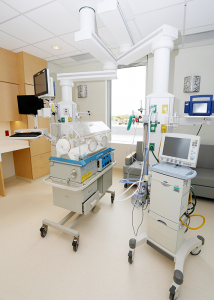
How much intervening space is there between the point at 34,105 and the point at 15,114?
73 cm

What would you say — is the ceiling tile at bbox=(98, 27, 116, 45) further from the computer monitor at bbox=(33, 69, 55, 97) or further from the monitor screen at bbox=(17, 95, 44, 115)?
the monitor screen at bbox=(17, 95, 44, 115)

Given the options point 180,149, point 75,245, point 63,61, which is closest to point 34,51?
point 63,61

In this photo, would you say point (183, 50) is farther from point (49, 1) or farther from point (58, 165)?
point (58, 165)

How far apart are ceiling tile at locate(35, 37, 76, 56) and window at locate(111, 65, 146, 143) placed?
1394 mm

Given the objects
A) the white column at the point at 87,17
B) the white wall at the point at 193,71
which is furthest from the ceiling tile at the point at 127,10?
the white wall at the point at 193,71

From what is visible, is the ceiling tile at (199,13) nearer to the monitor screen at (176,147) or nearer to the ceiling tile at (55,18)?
the ceiling tile at (55,18)

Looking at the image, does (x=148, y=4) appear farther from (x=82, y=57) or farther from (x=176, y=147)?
(x=82, y=57)

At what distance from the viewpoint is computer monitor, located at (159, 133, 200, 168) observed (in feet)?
5.00

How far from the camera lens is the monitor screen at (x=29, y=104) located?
308cm

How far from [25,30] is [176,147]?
2873mm

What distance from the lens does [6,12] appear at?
2.16 meters

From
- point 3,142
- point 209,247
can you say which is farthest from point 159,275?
point 3,142

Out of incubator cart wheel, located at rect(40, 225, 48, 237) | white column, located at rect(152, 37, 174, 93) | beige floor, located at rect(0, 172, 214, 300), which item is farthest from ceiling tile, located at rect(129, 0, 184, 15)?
incubator cart wheel, located at rect(40, 225, 48, 237)

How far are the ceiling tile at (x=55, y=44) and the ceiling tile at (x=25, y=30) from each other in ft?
0.42
